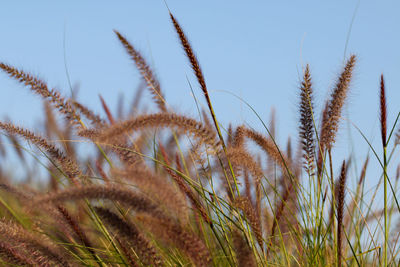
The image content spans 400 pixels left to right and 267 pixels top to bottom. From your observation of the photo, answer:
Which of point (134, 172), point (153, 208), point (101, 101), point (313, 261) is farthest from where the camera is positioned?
point (101, 101)

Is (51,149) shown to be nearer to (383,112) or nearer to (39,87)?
(39,87)

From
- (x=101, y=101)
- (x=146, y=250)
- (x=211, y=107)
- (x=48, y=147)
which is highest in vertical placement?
(x=101, y=101)

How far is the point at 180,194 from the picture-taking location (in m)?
1.69

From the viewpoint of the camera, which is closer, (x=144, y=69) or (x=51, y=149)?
(x=51, y=149)

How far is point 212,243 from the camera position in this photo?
263 cm

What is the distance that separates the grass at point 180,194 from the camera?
5.03 feet

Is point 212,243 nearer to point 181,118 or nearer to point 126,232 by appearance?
point 181,118

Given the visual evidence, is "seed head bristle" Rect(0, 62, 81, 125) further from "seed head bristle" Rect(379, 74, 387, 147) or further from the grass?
"seed head bristle" Rect(379, 74, 387, 147)

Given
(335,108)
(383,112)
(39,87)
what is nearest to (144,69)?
(39,87)

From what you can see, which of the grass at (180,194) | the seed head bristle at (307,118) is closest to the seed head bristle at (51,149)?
the grass at (180,194)

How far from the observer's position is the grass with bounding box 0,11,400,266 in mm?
1534

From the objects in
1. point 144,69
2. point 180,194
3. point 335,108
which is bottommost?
point 180,194

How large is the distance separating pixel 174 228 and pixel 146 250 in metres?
0.23

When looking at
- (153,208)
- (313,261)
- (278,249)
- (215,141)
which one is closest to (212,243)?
(278,249)
